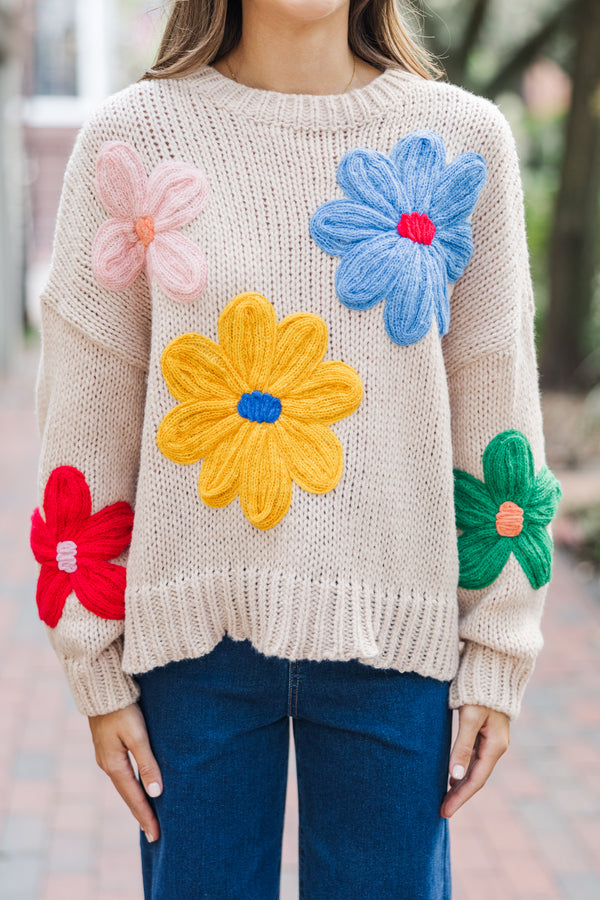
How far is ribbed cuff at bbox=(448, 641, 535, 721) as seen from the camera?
139 cm

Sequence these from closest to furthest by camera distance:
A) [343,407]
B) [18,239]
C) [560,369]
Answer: [343,407], [560,369], [18,239]

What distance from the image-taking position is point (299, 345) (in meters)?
1.32

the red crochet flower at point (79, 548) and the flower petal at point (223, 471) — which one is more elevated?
the flower petal at point (223, 471)

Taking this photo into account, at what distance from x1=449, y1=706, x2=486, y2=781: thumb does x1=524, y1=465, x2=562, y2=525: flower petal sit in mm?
289

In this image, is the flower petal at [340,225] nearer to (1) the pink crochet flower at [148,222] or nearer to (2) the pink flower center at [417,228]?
(2) the pink flower center at [417,228]

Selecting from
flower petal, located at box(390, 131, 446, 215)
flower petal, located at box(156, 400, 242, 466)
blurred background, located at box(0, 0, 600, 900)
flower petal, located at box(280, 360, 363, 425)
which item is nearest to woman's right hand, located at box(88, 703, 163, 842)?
flower petal, located at box(156, 400, 242, 466)

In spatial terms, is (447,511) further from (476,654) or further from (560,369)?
(560,369)

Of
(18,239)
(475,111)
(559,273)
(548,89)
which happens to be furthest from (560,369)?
(548,89)

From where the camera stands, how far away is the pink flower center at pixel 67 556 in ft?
4.63

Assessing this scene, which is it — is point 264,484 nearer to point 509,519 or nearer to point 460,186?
point 509,519

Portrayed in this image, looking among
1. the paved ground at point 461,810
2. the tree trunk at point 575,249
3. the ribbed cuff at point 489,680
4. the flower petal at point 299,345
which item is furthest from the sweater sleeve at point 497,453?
the tree trunk at point 575,249

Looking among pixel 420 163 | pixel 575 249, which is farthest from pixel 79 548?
pixel 575 249

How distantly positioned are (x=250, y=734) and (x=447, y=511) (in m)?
0.43

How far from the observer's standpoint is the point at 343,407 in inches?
52.1
